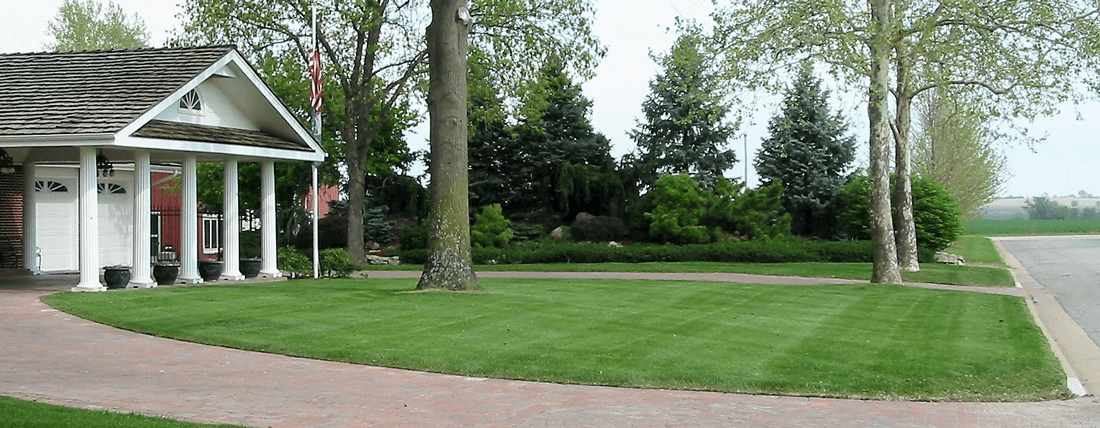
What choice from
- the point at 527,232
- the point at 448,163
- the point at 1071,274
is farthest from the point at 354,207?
the point at 1071,274

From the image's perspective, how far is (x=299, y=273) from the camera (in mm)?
26469

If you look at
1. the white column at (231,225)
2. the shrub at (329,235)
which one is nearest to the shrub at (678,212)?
the shrub at (329,235)

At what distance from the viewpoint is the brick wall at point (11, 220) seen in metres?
26.8

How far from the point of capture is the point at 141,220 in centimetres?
2173

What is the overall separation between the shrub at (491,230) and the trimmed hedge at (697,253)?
106 inches

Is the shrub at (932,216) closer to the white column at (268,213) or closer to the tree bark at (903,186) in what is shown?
the tree bark at (903,186)

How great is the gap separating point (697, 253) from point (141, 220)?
66.0ft

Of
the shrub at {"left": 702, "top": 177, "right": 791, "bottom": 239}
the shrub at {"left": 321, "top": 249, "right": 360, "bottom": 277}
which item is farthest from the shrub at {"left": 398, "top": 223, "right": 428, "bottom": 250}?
the shrub at {"left": 321, "top": 249, "right": 360, "bottom": 277}

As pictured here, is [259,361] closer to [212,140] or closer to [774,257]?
[212,140]

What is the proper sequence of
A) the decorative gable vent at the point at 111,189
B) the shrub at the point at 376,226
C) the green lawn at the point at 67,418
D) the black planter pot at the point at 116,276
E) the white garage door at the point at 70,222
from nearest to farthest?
the green lawn at the point at 67,418, the black planter pot at the point at 116,276, the white garage door at the point at 70,222, the decorative gable vent at the point at 111,189, the shrub at the point at 376,226

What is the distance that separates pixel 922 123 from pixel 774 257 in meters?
25.1

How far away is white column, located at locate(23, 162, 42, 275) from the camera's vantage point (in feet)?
83.9

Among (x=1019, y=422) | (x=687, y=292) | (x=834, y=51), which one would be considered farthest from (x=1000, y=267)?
(x=1019, y=422)

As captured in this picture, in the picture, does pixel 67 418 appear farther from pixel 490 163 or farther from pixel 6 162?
pixel 490 163
